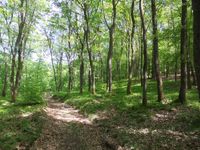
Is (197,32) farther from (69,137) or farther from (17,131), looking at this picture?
(17,131)

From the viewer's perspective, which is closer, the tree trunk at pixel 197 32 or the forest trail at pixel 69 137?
the tree trunk at pixel 197 32

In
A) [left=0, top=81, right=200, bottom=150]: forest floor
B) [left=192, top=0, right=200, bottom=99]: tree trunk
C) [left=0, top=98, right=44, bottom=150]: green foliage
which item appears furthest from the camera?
[left=0, top=81, right=200, bottom=150]: forest floor

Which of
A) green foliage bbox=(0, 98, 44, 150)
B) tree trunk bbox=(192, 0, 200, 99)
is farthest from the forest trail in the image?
tree trunk bbox=(192, 0, 200, 99)

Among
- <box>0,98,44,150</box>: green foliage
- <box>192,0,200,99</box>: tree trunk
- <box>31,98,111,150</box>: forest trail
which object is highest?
<box>192,0,200,99</box>: tree trunk

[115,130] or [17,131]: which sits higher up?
[17,131]

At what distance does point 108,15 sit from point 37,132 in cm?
2790

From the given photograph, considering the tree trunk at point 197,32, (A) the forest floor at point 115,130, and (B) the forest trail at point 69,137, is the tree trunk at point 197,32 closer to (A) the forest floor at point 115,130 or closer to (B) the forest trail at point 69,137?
(A) the forest floor at point 115,130

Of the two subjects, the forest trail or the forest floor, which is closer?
the forest floor

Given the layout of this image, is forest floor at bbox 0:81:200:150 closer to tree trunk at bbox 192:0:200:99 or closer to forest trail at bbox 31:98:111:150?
forest trail at bbox 31:98:111:150

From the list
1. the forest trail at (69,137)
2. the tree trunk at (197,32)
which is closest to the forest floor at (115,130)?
the forest trail at (69,137)

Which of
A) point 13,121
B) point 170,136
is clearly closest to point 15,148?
point 13,121

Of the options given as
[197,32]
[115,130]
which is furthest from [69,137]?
[197,32]

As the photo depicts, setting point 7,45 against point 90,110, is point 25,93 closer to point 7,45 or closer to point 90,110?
point 90,110

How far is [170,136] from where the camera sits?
12805 millimetres
